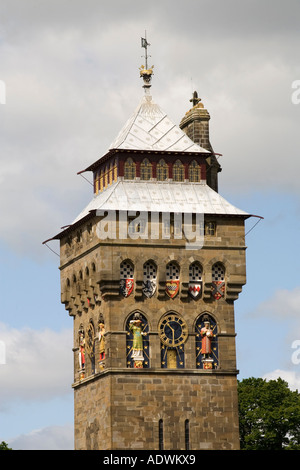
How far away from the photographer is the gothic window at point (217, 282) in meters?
109

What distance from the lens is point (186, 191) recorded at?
360ft

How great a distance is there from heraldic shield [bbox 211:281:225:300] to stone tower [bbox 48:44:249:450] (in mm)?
48

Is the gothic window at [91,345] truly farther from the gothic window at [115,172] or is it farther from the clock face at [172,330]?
the gothic window at [115,172]

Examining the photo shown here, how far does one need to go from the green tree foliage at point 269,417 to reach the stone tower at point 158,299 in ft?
70.6

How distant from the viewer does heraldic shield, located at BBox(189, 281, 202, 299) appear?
10825cm

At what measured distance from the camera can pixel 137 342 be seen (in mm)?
106750

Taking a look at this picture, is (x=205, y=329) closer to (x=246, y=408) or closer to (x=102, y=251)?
(x=102, y=251)

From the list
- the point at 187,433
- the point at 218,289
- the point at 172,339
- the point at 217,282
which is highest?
the point at 217,282

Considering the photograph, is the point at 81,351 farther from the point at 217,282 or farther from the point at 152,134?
the point at 152,134

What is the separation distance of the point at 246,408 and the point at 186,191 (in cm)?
2493

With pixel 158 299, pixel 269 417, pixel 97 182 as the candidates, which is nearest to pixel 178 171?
pixel 97 182

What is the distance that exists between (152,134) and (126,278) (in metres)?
7.80

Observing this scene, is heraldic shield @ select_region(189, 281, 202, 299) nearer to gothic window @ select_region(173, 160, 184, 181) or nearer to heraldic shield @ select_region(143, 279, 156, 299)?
heraldic shield @ select_region(143, 279, 156, 299)
